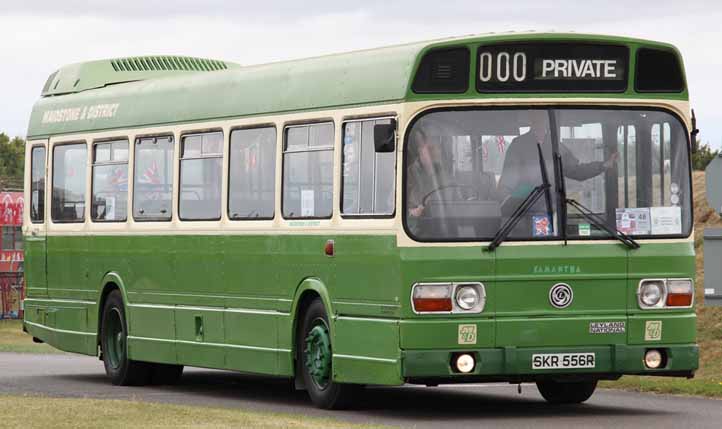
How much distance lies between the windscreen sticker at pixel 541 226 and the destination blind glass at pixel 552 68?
108 cm

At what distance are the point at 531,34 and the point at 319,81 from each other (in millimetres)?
2311

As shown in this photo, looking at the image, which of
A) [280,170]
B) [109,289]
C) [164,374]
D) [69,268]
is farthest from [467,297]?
[69,268]

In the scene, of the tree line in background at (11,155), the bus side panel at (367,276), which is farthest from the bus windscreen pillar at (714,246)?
the tree line in background at (11,155)

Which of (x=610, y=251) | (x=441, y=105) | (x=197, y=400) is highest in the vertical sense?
(x=441, y=105)

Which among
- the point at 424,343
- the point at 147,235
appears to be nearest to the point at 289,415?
the point at 424,343

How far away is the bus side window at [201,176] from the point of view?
67.5 feet

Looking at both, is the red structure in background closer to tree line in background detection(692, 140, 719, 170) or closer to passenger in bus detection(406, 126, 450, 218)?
tree line in background detection(692, 140, 719, 170)

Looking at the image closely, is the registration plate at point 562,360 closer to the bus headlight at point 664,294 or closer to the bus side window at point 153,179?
the bus headlight at point 664,294

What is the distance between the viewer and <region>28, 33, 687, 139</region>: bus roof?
56.5 ft

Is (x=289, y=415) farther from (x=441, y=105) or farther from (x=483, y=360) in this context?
(x=441, y=105)

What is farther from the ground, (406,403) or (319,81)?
(319,81)

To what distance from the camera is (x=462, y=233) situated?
16812 mm

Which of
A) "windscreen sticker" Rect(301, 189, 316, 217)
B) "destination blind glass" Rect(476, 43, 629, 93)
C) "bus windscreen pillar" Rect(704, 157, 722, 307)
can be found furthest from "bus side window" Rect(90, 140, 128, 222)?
"destination blind glass" Rect(476, 43, 629, 93)

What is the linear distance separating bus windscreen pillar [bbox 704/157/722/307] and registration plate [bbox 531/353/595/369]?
14.7 ft
